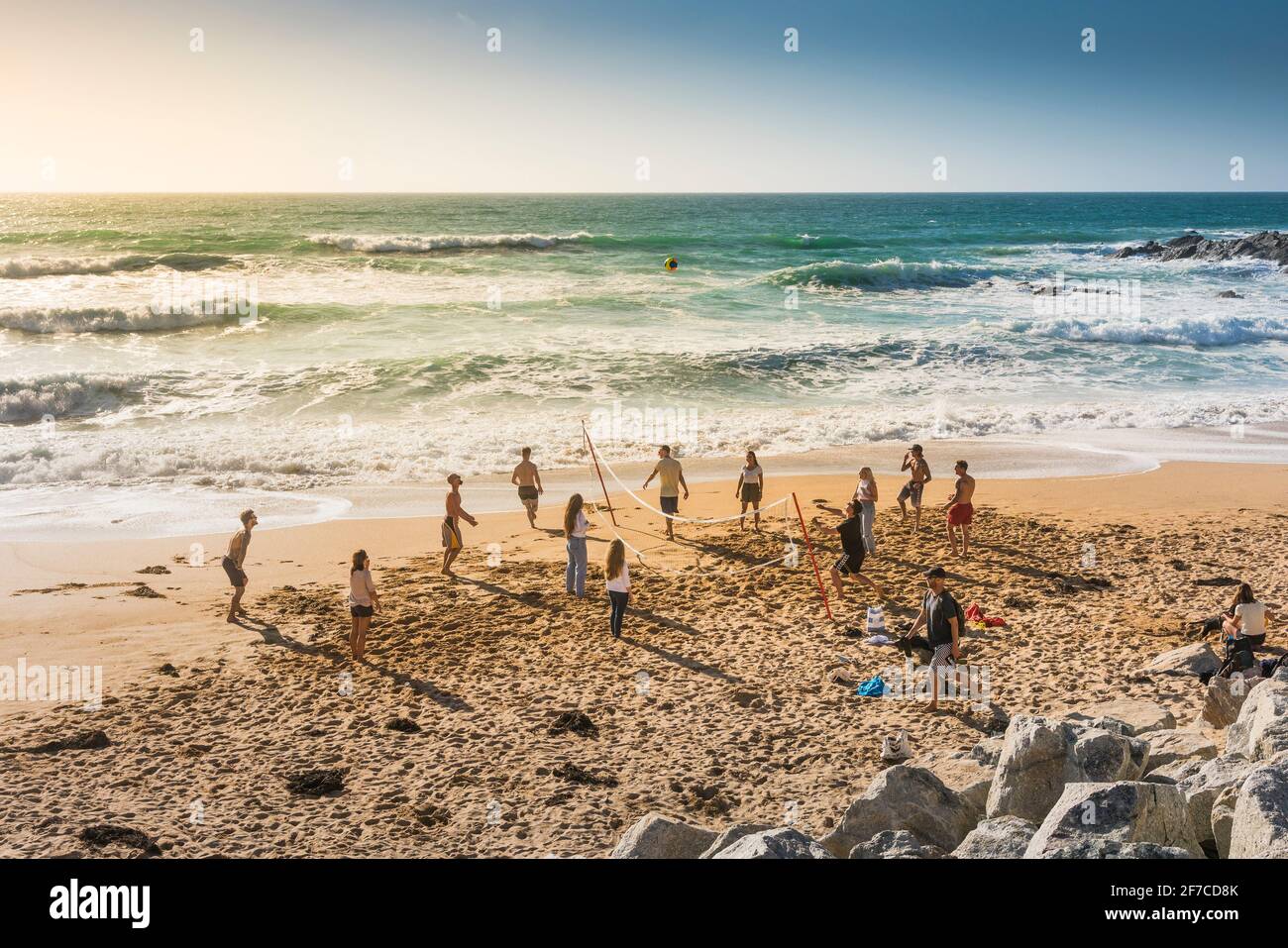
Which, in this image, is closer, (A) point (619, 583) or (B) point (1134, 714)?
(B) point (1134, 714)

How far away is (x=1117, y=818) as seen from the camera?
504 cm

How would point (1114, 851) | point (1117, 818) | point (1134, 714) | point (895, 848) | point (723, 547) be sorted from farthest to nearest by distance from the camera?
point (723, 547), point (1134, 714), point (895, 848), point (1117, 818), point (1114, 851)

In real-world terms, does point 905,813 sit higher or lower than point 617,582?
lower

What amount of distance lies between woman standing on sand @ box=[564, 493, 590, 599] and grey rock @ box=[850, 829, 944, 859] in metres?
6.40

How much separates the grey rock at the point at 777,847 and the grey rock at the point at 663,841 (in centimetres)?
66

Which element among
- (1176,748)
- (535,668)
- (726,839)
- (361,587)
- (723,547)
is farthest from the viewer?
(723,547)

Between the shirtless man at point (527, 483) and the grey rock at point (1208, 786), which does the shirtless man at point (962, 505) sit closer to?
the shirtless man at point (527, 483)

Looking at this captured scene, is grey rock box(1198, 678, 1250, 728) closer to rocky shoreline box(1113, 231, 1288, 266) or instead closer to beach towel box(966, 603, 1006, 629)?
beach towel box(966, 603, 1006, 629)

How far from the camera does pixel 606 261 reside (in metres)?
53.3

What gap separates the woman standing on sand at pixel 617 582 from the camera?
10875mm

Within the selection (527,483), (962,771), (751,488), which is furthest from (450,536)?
(962,771)

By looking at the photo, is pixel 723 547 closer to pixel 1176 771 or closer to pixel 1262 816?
pixel 1176 771

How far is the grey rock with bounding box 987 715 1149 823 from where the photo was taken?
6.29 meters

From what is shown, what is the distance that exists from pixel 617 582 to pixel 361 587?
2.91 metres
